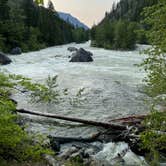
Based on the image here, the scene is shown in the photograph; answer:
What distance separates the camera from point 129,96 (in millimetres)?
18516

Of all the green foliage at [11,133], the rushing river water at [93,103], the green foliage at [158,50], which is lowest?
the rushing river water at [93,103]

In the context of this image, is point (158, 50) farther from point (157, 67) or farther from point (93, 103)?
point (93, 103)

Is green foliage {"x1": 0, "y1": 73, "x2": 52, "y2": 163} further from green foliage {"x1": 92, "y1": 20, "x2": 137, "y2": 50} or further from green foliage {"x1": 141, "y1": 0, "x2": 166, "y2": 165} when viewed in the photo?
green foliage {"x1": 92, "y1": 20, "x2": 137, "y2": 50}

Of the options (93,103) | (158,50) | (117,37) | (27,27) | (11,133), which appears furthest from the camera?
(117,37)

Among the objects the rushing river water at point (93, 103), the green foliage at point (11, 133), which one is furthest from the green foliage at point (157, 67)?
the rushing river water at point (93, 103)

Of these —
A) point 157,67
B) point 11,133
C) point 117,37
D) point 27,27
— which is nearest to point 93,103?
point 157,67

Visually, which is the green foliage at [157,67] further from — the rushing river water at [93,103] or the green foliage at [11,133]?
the rushing river water at [93,103]

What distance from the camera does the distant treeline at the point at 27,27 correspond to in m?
58.3

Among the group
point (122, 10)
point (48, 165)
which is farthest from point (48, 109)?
point (122, 10)

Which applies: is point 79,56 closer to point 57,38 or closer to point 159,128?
point 159,128

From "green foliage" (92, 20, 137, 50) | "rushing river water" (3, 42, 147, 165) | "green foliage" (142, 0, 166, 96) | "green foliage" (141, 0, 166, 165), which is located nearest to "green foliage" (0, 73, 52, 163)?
"rushing river water" (3, 42, 147, 165)

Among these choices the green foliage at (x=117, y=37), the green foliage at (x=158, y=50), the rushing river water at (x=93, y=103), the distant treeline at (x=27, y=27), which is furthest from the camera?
the green foliage at (x=117, y=37)

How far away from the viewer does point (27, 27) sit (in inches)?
2699

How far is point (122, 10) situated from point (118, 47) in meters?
95.5
